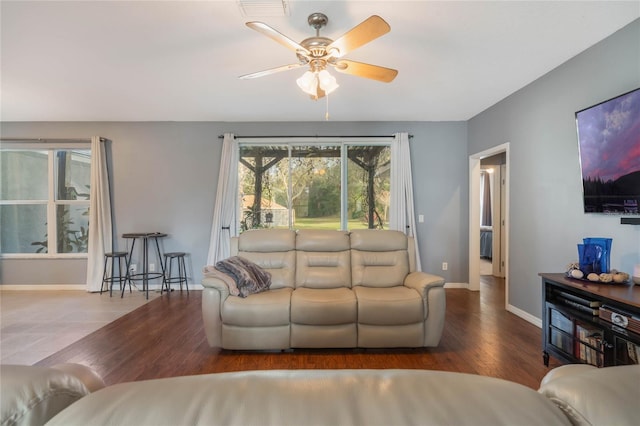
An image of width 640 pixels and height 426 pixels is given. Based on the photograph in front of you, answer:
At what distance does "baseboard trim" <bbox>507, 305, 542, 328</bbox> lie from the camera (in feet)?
9.95

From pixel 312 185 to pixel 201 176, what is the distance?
1829mm

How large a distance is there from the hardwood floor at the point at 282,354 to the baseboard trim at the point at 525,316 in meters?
0.06

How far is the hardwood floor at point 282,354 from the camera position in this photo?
223 cm

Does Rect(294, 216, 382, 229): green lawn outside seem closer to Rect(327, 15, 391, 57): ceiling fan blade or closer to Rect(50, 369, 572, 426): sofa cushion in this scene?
Rect(327, 15, 391, 57): ceiling fan blade

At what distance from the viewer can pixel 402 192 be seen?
450 centimetres

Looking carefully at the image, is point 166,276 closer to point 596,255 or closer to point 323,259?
point 323,259

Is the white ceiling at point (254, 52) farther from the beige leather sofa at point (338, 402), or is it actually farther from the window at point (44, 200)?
the beige leather sofa at point (338, 402)

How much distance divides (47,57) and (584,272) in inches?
197

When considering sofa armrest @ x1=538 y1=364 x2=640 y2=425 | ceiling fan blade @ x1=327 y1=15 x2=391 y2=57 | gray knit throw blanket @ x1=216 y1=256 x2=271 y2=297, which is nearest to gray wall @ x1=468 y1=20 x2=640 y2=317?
ceiling fan blade @ x1=327 y1=15 x2=391 y2=57

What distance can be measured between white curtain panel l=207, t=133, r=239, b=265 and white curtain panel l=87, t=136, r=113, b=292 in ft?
5.52

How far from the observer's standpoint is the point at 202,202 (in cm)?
464

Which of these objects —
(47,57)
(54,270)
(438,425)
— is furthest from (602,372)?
(54,270)

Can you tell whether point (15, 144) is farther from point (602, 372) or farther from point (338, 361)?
point (602, 372)

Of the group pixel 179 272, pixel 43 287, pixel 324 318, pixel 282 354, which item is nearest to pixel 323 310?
pixel 324 318
